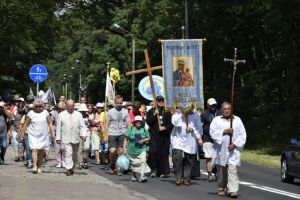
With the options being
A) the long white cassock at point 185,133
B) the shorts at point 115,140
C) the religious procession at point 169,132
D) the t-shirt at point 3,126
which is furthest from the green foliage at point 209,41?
the long white cassock at point 185,133

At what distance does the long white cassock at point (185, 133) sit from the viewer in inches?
641

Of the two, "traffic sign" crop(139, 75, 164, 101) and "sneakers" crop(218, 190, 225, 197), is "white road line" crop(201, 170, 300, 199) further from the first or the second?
"traffic sign" crop(139, 75, 164, 101)

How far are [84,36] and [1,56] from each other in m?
29.2

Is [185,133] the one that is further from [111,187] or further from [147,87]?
[147,87]

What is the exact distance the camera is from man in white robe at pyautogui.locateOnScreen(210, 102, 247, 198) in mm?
14070

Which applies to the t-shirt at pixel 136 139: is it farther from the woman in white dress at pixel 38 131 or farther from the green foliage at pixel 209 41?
the green foliage at pixel 209 41

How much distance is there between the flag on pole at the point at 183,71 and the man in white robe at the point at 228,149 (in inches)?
115

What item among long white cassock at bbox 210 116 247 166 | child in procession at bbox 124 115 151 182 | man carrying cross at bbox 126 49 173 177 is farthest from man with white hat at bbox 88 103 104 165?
long white cassock at bbox 210 116 247 166

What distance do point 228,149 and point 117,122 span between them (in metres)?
5.03

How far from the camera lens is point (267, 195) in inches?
586

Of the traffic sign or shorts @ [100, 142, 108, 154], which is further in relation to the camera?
the traffic sign

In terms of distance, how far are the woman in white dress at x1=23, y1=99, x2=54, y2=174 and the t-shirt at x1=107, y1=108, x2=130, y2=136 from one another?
158cm

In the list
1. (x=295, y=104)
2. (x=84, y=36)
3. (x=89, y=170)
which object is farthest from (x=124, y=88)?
(x=89, y=170)

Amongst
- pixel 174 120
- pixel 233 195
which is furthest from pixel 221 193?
pixel 174 120
